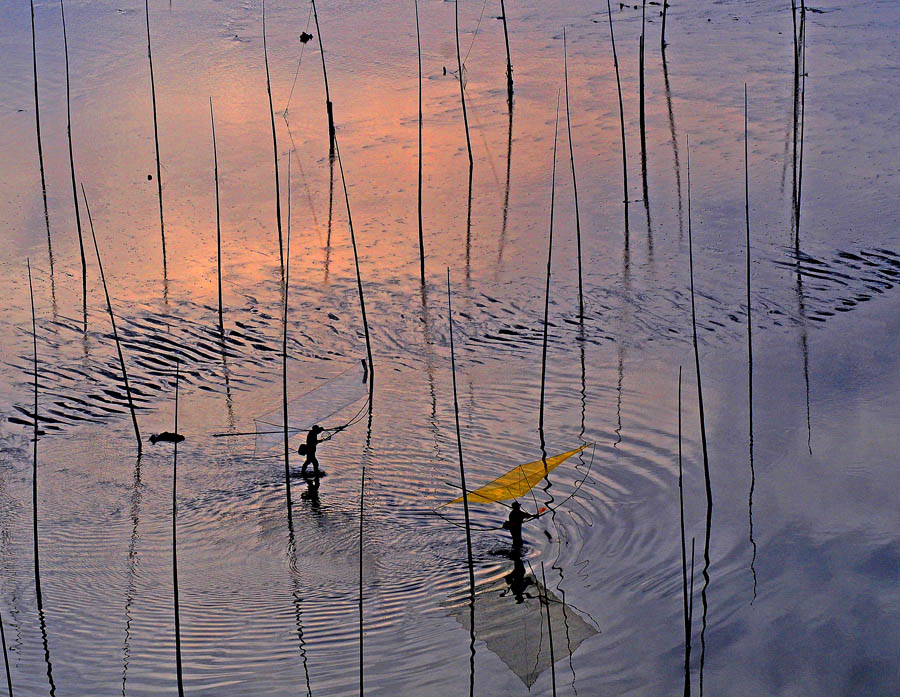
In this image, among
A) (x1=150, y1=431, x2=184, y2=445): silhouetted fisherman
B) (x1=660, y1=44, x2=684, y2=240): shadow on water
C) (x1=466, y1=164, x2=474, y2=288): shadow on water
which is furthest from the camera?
(x1=660, y1=44, x2=684, y2=240): shadow on water

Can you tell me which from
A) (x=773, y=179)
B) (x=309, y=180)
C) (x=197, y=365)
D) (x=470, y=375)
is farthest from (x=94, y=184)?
(x=773, y=179)

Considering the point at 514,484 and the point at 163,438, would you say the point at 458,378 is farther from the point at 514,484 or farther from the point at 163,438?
the point at 514,484

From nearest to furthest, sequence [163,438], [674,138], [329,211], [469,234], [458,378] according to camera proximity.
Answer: [163,438] → [458,378] → [469,234] → [329,211] → [674,138]

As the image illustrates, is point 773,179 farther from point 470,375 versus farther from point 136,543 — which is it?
point 136,543

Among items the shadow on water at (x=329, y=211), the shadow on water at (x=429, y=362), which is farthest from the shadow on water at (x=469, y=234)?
the shadow on water at (x=329, y=211)

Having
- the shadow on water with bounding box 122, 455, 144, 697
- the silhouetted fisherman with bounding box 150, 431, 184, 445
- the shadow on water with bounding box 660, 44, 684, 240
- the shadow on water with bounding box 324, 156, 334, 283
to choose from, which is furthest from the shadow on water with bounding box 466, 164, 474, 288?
the shadow on water with bounding box 122, 455, 144, 697

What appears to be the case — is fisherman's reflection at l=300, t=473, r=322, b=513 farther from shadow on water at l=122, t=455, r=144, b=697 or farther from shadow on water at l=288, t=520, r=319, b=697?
shadow on water at l=122, t=455, r=144, b=697

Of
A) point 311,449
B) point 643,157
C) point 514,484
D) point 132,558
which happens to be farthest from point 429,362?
point 643,157
